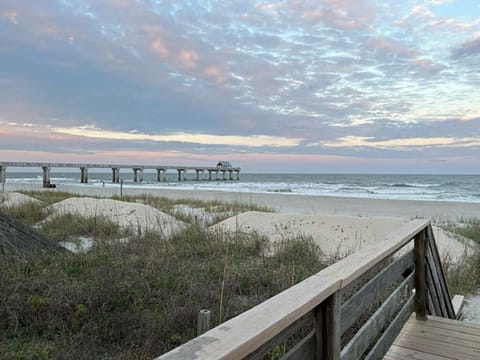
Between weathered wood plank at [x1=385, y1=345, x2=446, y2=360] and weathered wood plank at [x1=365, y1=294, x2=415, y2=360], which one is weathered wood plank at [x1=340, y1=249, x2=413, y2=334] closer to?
weathered wood plank at [x1=365, y1=294, x2=415, y2=360]

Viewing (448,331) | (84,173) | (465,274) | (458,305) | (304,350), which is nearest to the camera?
(304,350)

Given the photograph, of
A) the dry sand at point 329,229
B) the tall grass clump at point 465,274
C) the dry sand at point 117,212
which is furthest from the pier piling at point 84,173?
the tall grass clump at point 465,274

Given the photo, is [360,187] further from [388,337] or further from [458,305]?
[388,337]

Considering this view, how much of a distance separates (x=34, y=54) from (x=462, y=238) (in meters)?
17.1

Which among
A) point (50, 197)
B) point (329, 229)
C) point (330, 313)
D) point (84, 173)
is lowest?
point (329, 229)

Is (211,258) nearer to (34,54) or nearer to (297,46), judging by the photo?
(297,46)

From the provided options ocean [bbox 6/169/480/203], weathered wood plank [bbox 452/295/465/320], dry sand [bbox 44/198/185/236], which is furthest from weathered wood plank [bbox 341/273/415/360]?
ocean [bbox 6/169/480/203]

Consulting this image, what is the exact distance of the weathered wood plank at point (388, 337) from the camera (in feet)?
7.55

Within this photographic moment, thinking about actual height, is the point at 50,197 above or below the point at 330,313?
below

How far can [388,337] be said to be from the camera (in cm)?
261

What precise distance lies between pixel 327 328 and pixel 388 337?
1.41 metres

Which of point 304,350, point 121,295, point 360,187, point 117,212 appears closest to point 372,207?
Result: point 117,212

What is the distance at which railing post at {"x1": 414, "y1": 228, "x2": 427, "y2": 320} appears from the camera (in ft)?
10.6

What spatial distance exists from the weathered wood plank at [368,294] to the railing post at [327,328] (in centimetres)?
13
